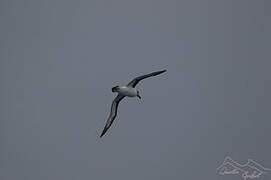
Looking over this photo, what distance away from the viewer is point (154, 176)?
573ft

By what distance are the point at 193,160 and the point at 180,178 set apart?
18592 millimetres

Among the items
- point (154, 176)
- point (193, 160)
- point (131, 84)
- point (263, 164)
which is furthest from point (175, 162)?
point (131, 84)

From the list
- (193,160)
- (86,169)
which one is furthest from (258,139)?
(86,169)

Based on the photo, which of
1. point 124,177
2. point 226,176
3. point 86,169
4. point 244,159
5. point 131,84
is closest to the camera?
point 131,84

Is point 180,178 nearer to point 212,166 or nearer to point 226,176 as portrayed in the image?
point 212,166

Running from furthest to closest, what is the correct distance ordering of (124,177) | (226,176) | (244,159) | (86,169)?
(86,169), (124,177), (244,159), (226,176)

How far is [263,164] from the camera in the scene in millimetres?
149000

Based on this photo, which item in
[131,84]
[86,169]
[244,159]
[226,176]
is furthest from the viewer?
[86,169]

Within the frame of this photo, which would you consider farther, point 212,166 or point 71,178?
point 71,178

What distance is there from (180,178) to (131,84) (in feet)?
385

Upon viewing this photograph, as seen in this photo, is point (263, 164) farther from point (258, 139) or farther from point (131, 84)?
point (131, 84)

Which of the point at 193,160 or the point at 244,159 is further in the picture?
the point at 193,160

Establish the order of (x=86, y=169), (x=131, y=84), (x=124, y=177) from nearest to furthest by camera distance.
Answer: (x=131, y=84) < (x=124, y=177) < (x=86, y=169)

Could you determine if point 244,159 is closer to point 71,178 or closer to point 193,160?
point 193,160
